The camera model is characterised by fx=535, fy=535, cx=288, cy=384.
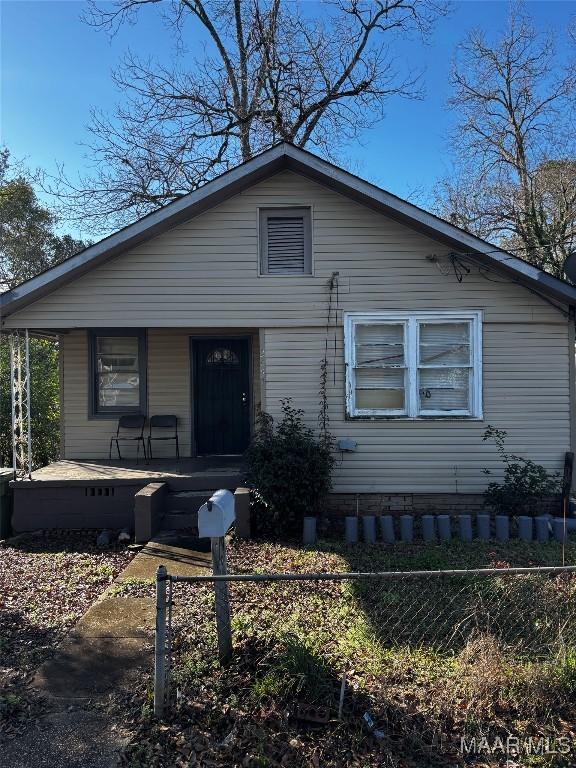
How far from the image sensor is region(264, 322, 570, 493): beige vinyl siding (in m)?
8.40

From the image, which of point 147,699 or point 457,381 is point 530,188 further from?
point 147,699

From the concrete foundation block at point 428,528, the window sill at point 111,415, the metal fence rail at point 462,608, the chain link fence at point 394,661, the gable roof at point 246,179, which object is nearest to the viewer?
the chain link fence at point 394,661

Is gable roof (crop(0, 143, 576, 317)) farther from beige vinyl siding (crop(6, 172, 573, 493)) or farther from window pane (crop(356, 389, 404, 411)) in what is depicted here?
window pane (crop(356, 389, 404, 411))

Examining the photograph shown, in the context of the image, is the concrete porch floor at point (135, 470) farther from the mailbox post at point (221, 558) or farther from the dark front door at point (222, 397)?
the mailbox post at point (221, 558)

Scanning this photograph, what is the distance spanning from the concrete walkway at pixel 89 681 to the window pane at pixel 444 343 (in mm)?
4878

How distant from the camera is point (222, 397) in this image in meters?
10.2

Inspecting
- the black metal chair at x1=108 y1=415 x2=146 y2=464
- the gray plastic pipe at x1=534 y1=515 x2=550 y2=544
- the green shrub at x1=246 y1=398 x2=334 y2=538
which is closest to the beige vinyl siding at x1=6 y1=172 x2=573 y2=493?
the green shrub at x1=246 y1=398 x2=334 y2=538

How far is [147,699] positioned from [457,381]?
6.49 meters

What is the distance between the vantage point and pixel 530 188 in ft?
61.0

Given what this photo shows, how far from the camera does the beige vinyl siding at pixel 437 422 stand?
840 cm

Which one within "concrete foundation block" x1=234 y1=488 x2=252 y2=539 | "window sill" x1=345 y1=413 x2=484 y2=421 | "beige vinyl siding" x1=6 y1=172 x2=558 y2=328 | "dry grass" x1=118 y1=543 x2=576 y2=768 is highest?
"beige vinyl siding" x1=6 y1=172 x2=558 y2=328

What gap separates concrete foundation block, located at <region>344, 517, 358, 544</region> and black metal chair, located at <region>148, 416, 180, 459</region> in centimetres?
392

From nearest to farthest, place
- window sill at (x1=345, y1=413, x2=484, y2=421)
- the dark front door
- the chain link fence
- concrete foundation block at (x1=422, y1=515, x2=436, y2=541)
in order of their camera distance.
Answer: the chain link fence → concrete foundation block at (x1=422, y1=515, x2=436, y2=541) → window sill at (x1=345, y1=413, x2=484, y2=421) → the dark front door

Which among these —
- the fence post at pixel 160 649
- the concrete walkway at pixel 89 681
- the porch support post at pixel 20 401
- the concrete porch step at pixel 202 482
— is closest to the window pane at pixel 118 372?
the porch support post at pixel 20 401
